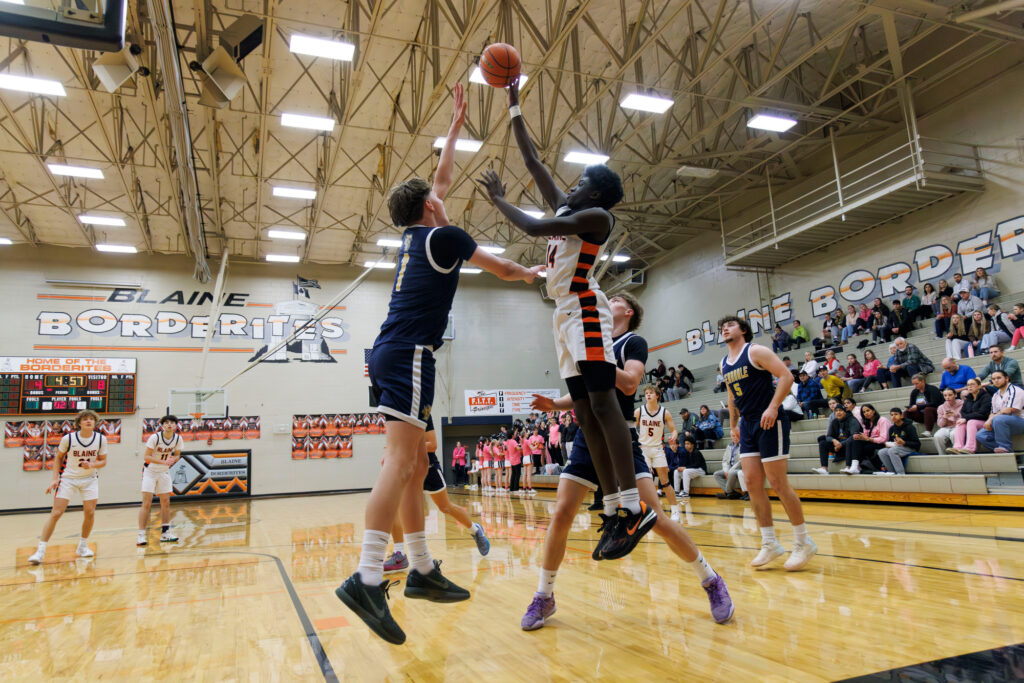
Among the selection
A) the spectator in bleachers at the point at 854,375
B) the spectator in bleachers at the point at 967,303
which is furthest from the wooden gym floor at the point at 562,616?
the spectator in bleachers at the point at 967,303

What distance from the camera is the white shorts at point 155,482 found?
897cm

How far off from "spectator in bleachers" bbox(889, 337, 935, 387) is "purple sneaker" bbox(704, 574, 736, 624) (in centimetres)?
1057

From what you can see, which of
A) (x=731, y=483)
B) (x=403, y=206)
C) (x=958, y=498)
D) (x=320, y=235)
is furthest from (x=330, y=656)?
(x=320, y=235)

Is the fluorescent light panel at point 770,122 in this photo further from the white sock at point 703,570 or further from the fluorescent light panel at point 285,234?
the fluorescent light panel at point 285,234

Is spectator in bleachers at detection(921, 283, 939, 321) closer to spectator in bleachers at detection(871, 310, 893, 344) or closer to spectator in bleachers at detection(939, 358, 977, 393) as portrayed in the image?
spectator in bleachers at detection(871, 310, 893, 344)

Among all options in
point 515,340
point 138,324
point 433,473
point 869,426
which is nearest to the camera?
point 433,473

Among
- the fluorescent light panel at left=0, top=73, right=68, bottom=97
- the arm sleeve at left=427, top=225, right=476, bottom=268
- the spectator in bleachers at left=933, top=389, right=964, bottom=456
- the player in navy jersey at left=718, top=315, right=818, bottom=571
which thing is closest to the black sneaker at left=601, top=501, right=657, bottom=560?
the arm sleeve at left=427, top=225, right=476, bottom=268

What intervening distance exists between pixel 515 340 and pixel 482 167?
891 cm

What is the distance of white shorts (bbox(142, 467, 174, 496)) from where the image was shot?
897 centimetres

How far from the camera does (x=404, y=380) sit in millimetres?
2680

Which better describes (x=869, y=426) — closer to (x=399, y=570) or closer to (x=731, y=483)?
(x=731, y=483)

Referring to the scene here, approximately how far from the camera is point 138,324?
66.5 ft

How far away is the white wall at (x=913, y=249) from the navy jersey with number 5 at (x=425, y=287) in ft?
45.2

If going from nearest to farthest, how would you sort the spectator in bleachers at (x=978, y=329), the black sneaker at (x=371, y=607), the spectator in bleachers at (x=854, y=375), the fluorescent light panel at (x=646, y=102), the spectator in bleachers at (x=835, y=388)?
the black sneaker at (x=371, y=607)
the spectator in bleachers at (x=978, y=329)
the fluorescent light panel at (x=646, y=102)
the spectator in bleachers at (x=835, y=388)
the spectator in bleachers at (x=854, y=375)
